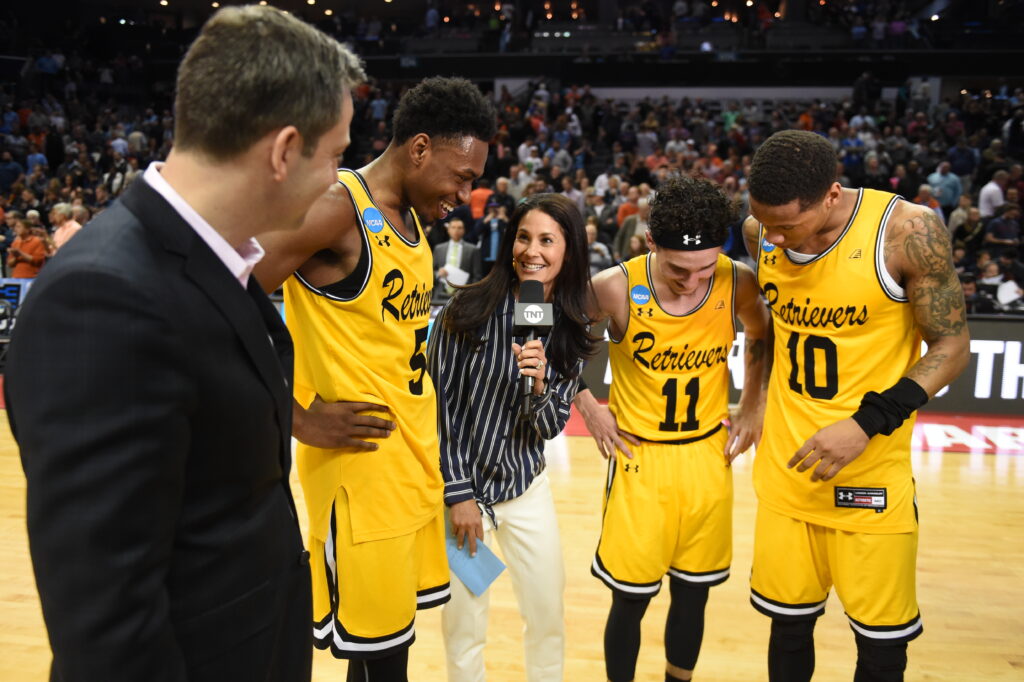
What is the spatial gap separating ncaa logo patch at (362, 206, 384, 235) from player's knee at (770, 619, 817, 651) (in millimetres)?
1821

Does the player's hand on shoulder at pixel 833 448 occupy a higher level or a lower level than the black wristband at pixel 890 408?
lower

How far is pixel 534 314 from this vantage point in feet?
7.88

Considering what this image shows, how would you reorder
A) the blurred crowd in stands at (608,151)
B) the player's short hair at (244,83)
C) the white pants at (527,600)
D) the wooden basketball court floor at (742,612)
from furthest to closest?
the blurred crowd in stands at (608,151), the wooden basketball court floor at (742,612), the white pants at (527,600), the player's short hair at (244,83)

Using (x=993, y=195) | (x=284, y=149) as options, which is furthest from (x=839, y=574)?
(x=993, y=195)

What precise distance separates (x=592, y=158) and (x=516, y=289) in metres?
14.3

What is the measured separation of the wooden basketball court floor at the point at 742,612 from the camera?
3.31 metres

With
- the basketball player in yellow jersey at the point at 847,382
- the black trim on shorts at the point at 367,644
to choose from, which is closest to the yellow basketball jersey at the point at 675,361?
the basketball player in yellow jersey at the point at 847,382

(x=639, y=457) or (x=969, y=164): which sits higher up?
(x=969, y=164)

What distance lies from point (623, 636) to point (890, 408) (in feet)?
3.90

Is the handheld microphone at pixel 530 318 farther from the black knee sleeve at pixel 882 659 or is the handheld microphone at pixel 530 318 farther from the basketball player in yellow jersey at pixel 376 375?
the black knee sleeve at pixel 882 659

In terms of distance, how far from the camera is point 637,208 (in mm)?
10500

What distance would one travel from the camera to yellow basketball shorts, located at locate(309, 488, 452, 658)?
2.26 meters

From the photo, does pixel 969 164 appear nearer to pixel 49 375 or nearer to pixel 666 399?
pixel 666 399

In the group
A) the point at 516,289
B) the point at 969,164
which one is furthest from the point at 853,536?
the point at 969,164
